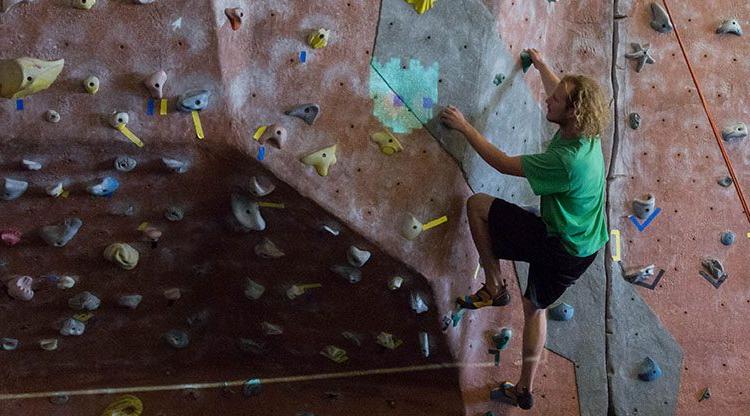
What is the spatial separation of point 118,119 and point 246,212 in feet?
2.01

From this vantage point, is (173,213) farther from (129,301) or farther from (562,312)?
(562,312)

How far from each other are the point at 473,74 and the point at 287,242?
1018 mm

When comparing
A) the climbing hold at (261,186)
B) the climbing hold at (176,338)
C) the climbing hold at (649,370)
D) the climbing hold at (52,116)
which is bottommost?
the climbing hold at (649,370)

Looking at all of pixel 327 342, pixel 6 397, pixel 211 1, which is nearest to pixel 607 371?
pixel 327 342

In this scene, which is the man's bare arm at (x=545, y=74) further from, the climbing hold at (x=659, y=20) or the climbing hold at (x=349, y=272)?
the climbing hold at (x=349, y=272)

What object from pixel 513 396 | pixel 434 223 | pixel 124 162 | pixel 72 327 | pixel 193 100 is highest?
pixel 193 100

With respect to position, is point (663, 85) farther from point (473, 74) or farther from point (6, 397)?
point (6, 397)

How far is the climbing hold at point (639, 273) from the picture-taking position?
3.81 meters

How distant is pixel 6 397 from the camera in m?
3.65

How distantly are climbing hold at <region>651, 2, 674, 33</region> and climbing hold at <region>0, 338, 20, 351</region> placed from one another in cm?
324

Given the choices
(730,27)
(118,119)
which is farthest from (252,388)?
(730,27)

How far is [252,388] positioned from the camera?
152 inches

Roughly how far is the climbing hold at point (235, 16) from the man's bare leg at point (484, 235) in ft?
3.70

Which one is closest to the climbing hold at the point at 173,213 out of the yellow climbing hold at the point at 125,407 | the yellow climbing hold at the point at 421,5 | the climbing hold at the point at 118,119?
the climbing hold at the point at 118,119
